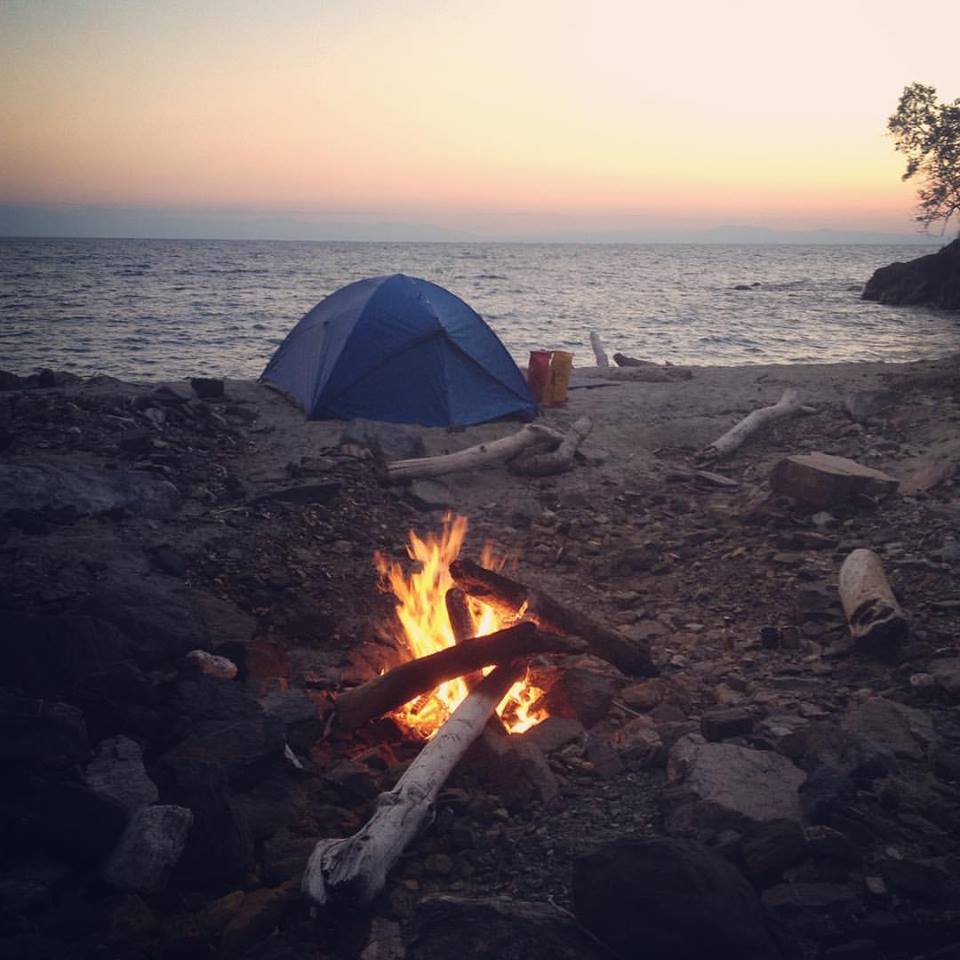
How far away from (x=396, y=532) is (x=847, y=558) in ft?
14.4

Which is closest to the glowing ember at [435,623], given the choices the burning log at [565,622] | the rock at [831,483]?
the burning log at [565,622]

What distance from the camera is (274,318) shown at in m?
35.6

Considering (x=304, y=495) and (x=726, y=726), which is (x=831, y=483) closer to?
(x=726, y=726)

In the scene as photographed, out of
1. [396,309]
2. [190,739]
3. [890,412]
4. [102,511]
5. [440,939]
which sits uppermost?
[396,309]

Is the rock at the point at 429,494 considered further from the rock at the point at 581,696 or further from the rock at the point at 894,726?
the rock at the point at 894,726

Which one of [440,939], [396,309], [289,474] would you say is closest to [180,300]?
[396,309]

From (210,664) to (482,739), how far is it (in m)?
1.92

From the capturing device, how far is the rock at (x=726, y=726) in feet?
15.1

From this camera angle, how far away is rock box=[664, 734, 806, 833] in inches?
147

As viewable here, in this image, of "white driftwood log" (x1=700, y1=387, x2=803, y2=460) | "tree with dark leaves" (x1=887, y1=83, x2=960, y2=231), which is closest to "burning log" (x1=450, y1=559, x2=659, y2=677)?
"white driftwood log" (x1=700, y1=387, x2=803, y2=460)

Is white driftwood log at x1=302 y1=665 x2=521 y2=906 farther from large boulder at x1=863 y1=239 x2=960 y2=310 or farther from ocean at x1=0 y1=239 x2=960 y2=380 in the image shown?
large boulder at x1=863 y1=239 x2=960 y2=310

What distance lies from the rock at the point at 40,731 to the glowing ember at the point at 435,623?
194 cm

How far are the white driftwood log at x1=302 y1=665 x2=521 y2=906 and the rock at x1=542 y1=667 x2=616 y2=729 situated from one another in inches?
20.4

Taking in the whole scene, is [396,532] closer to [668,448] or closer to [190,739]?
[190,739]
